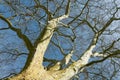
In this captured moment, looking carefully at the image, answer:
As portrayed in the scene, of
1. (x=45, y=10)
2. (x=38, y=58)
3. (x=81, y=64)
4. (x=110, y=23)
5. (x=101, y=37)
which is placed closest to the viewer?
(x=38, y=58)

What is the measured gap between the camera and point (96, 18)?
11.2 metres

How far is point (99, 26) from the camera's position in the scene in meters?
11.1

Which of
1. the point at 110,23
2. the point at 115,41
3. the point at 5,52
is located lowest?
the point at 5,52

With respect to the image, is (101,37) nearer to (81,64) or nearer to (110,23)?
(110,23)

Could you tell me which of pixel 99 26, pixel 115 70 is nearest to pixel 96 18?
pixel 99 26

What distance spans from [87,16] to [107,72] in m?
2.49

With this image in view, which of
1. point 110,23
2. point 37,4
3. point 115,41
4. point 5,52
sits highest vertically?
point 37,4

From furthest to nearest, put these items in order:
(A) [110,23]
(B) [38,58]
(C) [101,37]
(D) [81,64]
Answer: (C) [101,37] < (A) [110,23] < (D) [81,64] < (B) [38,58]

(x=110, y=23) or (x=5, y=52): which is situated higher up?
(x=110, y=23)

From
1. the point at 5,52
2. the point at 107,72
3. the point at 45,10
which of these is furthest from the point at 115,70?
the point at 5,52

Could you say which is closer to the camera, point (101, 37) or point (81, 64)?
point (81, 64)

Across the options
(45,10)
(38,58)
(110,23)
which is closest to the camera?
(38,58)

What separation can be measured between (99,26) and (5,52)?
3982mm

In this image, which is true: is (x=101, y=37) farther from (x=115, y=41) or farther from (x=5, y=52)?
(x=5, y=52)
